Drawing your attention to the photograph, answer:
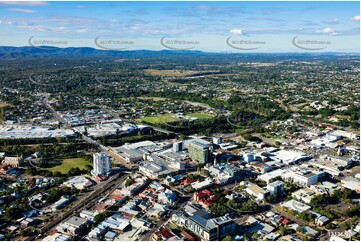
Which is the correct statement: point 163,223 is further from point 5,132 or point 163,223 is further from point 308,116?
point 308,116

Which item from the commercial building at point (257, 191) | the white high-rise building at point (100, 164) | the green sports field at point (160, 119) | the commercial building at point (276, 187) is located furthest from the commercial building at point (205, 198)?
the green sports field at point (160, 119)

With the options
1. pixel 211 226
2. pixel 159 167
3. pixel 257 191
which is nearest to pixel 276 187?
pixel 257 191

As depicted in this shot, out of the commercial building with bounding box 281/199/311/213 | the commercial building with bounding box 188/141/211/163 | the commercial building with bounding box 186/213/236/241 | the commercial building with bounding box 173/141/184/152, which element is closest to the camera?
the commercial building with bounding box 186/213/236/241

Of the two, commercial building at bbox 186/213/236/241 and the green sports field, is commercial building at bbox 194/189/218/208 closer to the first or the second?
commercial building at bbox 186/213/236/241

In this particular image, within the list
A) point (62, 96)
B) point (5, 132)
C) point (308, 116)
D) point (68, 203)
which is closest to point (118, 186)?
→ point (68, 203)

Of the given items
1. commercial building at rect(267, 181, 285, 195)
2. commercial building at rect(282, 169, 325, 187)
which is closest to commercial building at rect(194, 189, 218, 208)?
commercial building at rect(267, 181, 285, 195)

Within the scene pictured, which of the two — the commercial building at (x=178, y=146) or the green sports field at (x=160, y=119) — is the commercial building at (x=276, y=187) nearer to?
the commercial building at (x=178, y=146)

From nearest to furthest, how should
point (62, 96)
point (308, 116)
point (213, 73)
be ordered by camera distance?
1. point (308, 116)
2. point (62, 96)
3. point (213, 73)

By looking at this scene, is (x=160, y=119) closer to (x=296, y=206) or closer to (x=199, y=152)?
(x=199, y=152)
